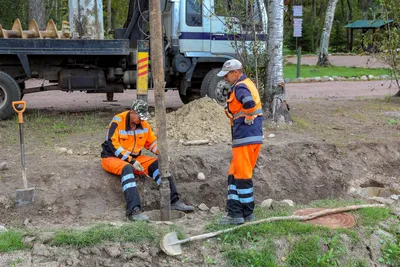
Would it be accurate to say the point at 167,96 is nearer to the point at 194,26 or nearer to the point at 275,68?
the point at 194,26

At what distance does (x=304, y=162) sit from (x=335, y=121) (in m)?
2.71

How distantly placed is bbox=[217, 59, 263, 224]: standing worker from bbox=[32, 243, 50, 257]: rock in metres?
1.80

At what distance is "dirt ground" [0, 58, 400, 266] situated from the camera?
6125 mm

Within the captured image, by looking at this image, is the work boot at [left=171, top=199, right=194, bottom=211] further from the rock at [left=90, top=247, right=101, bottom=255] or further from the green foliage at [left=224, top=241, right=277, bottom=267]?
the rock at [left=90, top=247, right=101, bottom=255]

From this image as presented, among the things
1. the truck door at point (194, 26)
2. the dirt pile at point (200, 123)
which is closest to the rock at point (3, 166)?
the dirt pile at point (200, 123)

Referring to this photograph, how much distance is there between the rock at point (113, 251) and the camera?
4773 millimetres

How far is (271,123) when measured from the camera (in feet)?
30.8

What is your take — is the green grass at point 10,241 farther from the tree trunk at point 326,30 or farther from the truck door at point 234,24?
the tree trunk at point 326,30

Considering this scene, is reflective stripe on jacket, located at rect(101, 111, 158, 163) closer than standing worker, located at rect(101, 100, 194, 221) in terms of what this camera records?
No

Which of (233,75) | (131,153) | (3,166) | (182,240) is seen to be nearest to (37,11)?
(3,166)

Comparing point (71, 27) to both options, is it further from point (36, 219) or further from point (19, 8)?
point (19, 8)

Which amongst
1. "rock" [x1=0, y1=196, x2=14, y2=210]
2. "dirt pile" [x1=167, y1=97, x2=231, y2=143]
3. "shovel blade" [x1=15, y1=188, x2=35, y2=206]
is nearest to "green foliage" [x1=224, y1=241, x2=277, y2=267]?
"shovel blade" [x1=15, y1=188, x2=35, y2=206]

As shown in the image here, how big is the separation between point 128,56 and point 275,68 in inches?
125

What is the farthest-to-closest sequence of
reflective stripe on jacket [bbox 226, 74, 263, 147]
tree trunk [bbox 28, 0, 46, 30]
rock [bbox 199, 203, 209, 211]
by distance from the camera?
tree trunk [bbox 28, 0, 46, 30] → rock [bbox 199, 203, 209, 211] → reflective stripe on jacket [bbox 226, 74, 263, 147]
